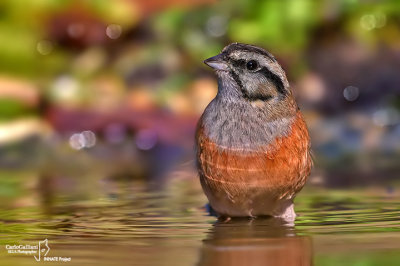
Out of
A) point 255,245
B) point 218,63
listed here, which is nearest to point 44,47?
point 218,63

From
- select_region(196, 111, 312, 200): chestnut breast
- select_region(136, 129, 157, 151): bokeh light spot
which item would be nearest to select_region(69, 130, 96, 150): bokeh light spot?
select_region(136, 129, 157, 151): bokeh light spot

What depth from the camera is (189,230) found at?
15.6ft

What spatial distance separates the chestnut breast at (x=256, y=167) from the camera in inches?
198

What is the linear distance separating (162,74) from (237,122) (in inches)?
157

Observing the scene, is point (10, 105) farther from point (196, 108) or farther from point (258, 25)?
point (258, 25)

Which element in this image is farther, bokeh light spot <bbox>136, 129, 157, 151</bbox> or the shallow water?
bokeh light spot <bbox>136, 129, 157, 151</bbox>

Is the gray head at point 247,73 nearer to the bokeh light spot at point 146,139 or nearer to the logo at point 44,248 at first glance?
the logo at point 44,248

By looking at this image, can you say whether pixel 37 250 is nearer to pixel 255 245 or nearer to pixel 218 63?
pixel 255 245

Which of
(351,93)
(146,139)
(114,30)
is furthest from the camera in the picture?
(114,30)

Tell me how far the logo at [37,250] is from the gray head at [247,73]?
145cm

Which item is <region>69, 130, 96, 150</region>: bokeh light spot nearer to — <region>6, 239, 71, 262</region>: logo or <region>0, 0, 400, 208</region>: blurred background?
<region>0, 0, 400, 208</region>: blurred background

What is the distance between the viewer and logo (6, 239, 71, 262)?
399 cm

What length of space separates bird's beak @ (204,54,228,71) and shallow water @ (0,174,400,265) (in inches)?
31.6

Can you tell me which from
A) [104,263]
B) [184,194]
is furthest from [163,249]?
[184,194]
